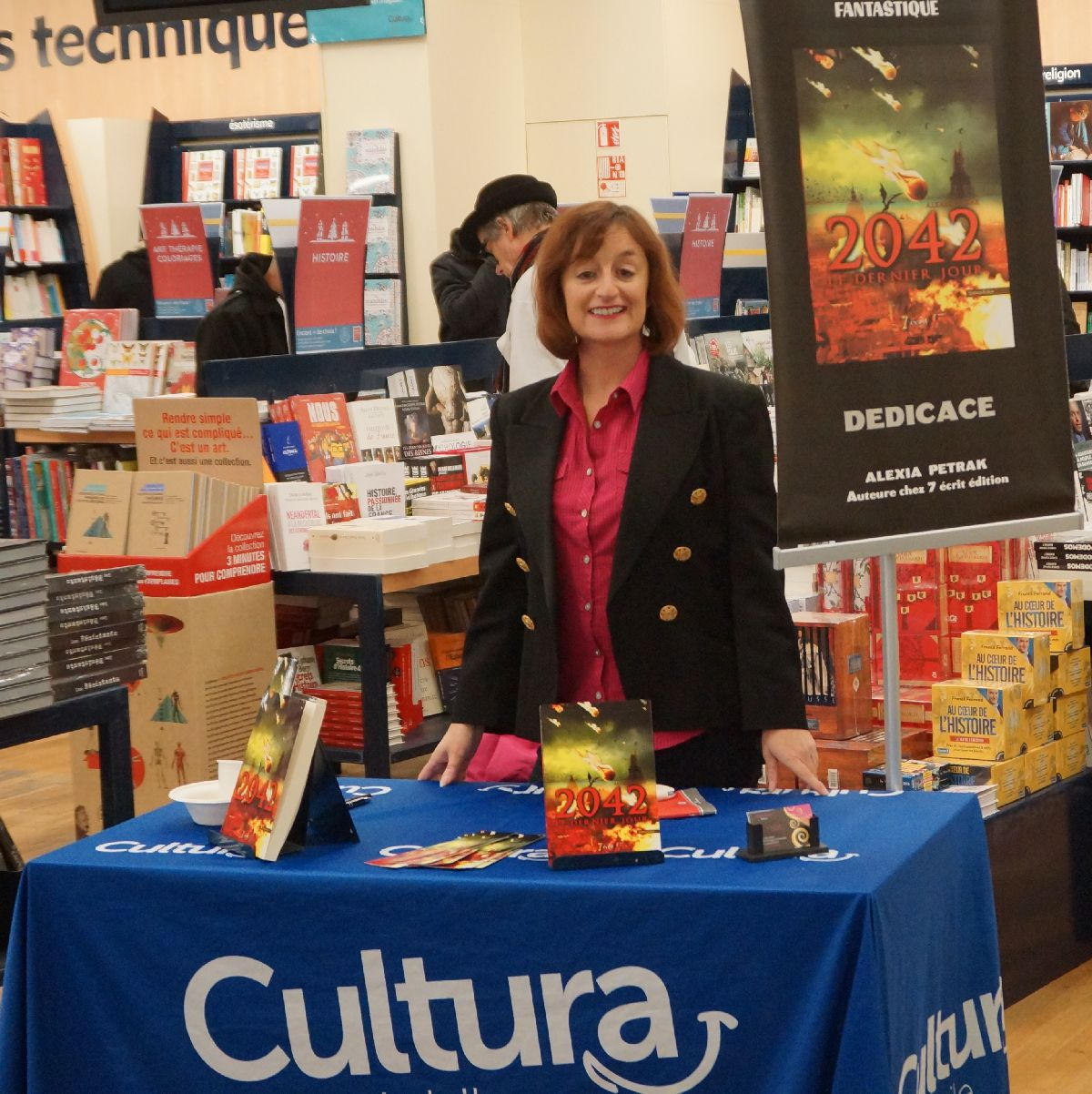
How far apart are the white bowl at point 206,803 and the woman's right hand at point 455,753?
0.34m

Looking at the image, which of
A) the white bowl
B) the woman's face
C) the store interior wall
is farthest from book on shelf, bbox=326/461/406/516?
the store interior wall

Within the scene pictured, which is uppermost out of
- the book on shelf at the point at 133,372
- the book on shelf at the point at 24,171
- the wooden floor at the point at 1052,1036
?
the book on shelf at the point at 24,171

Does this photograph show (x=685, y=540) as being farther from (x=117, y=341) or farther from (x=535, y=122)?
(x=535, y=122)

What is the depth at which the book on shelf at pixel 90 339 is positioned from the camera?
7.41 m

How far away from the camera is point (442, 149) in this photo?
34.8ft

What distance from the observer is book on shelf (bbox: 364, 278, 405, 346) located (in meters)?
10.8

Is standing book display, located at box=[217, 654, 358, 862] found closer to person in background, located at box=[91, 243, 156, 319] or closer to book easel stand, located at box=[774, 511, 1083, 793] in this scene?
book easel stand, located at box=[774, 511, 1083, 793]

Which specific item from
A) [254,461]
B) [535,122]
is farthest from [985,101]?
[535,122]

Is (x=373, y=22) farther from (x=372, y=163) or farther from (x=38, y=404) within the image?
(x=38, y=404)

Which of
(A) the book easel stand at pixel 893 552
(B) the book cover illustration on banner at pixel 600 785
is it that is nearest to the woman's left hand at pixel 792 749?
(A) the book easel stand at pixel 893 552

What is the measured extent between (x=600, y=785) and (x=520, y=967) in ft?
0.78

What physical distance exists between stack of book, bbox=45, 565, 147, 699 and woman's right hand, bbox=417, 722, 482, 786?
2.97 ft

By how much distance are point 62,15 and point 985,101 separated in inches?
500

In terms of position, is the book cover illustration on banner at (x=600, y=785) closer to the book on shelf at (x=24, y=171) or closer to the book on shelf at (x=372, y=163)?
the book on shelf at (x=372, y=163)
